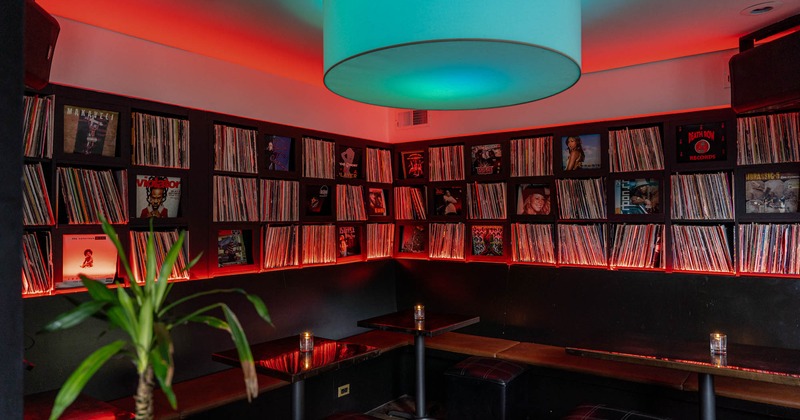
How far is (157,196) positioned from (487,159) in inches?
107

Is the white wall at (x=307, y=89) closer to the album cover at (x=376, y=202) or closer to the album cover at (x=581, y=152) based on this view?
the album cover at (x=581, y=152)

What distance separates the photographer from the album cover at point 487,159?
4.59 metres

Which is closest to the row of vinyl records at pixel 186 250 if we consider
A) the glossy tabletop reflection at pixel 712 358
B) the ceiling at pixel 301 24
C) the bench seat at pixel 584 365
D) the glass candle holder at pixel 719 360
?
the bench seat at pixel 584 365

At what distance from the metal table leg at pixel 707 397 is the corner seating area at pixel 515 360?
46 cm

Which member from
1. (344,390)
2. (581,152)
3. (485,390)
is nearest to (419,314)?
(485,390)

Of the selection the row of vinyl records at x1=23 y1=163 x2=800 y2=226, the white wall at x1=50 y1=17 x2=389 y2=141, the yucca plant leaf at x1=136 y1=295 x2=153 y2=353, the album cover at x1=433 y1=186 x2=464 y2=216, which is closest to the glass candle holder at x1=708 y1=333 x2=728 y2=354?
the row of vinyl records at x1=23 y1=163 x2=800 y2=226

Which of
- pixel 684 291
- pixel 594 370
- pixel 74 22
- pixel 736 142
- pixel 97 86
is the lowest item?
pixel 594 370

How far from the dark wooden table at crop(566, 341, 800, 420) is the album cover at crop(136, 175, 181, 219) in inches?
105

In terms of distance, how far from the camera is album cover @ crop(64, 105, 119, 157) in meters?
2.95

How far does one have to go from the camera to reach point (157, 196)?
11.0ft

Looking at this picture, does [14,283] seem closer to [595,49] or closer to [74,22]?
[74,22]

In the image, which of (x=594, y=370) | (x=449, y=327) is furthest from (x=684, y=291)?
(x=449, y=327)

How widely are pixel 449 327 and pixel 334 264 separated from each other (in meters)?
1.29

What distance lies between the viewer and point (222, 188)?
368 centimetres
